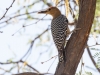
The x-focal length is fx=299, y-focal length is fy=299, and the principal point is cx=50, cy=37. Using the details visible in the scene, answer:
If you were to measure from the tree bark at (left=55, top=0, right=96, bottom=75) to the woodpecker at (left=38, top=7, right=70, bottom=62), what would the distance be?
112 millimetres

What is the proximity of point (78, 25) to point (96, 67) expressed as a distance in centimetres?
53

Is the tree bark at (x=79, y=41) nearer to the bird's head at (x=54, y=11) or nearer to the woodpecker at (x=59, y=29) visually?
the woodpecker at (x=59, y=29)

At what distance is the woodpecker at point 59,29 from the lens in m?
2.87

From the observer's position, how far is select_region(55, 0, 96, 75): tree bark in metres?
2.46

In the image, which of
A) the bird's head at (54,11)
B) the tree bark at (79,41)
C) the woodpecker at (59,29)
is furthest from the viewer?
the bird's head at (54,11)

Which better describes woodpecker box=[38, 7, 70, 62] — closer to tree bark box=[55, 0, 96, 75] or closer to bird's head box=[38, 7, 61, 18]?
bird's head box=[38, 7, 61, 18]

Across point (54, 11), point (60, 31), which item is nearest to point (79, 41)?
point (60, 31)

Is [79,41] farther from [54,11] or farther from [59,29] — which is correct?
[54,11]

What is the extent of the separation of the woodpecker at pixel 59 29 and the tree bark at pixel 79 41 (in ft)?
0.37

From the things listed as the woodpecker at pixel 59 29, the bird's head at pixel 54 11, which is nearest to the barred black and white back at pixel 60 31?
the woodpecker at pixel 59 29

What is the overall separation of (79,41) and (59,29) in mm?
737

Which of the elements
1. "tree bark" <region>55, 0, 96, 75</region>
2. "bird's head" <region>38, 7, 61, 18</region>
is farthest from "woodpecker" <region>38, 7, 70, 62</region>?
"tree bark" <region>55, 0, 96, 75</region>

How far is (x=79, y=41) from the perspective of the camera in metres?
2.48

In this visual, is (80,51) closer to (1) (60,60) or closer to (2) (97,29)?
(1) (60,60)
